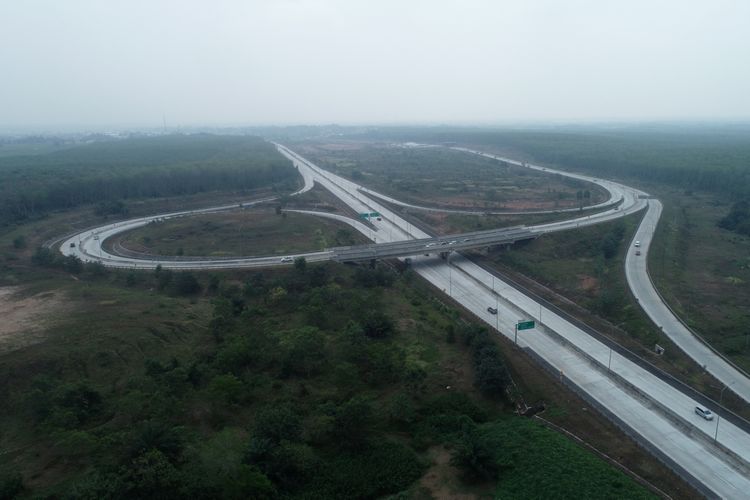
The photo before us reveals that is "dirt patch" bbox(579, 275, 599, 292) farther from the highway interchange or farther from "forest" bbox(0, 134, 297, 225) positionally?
"forest" bbox(0, 134, 297, 225)

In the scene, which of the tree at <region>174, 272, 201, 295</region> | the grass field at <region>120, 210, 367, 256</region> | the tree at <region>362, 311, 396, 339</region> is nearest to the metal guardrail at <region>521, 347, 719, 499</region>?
the tree at <region>362, 311, 396, 339</region>

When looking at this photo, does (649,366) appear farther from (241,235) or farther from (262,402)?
(241,235)

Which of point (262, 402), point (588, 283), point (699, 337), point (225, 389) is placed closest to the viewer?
point (225, 389)

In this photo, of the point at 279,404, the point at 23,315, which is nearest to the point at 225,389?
the point at 279,404

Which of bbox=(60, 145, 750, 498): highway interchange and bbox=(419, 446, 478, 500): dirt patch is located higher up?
bbox=(60, 145, 750, 498): highway interchange

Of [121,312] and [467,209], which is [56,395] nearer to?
[121,312]

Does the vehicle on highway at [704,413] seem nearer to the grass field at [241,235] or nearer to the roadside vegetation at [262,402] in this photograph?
the roadside vegetation at [262,402]

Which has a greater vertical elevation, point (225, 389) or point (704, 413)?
point (225, 389)
